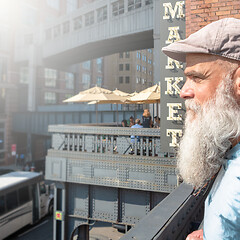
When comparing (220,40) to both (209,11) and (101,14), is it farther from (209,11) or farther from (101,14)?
(101,14)

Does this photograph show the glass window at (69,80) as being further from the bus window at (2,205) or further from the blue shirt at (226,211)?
the blue shirt at (226,211)

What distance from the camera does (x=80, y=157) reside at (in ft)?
33.6

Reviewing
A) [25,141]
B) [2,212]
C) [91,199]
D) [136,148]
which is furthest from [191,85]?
[25,141]

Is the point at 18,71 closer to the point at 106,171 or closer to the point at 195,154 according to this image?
the point at 106,171

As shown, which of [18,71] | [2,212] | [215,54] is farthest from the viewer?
[18,71]

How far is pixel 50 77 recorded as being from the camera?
4078cm

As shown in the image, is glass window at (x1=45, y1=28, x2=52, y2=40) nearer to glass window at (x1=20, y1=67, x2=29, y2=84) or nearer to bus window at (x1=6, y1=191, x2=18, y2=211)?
glass window at (x1=20, y1=67, x2=29, y2=84)

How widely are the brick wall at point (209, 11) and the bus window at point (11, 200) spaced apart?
12603 millimetres

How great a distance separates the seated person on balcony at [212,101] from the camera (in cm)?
146

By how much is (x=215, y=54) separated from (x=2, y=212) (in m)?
14.7

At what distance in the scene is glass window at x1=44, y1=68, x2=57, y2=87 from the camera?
40144mm

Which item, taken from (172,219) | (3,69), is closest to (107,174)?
(172,219)

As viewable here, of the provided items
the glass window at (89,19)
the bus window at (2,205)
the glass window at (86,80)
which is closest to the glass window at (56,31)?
the glass window at (89,19)

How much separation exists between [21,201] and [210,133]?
15957mm
